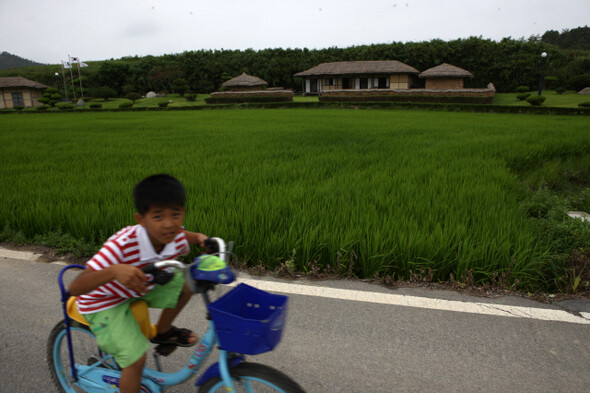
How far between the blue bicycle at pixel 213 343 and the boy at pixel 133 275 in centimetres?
7

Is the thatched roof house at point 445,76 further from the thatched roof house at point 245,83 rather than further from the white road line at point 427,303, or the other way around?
the white road line at point 427,303

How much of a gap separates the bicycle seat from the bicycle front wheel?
36 centimetres

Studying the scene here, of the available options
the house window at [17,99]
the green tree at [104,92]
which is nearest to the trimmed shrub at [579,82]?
the green tree at [104,92]

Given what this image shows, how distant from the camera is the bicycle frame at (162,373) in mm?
1297

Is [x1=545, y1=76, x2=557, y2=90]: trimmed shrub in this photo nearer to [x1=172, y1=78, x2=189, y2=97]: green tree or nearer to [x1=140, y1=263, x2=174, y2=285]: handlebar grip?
[x1=172, y1=78, x2=189, y2=97]: green tree

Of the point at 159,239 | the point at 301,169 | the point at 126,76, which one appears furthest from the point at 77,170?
the point at 126,76

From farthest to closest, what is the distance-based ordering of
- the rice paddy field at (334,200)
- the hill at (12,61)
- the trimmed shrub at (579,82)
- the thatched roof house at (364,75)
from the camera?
the hill at (12,61) < the thatched roof house at (364,75) < the trimmed shrub at (579,82) < the rice paddy field at (334,200)

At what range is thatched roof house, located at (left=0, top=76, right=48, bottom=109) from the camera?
40.7m

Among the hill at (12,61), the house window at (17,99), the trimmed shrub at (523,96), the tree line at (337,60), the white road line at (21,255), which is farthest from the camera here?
the hill at (12,61)

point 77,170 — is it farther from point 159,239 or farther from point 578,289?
point 578,289

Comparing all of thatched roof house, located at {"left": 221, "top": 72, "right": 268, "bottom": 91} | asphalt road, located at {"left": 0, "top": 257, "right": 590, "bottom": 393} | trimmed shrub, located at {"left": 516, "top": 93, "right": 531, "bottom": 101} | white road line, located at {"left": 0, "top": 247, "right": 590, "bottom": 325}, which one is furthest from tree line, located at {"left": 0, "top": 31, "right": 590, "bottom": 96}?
asphalt road, located at {"left": 0, "top": 257, "right": 590, "bottom": 393}

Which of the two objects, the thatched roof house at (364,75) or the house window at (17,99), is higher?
the thatched roof house at (364,75)

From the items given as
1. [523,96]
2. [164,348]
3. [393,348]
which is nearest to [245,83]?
[523,96]

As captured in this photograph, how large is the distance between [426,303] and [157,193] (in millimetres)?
1905
